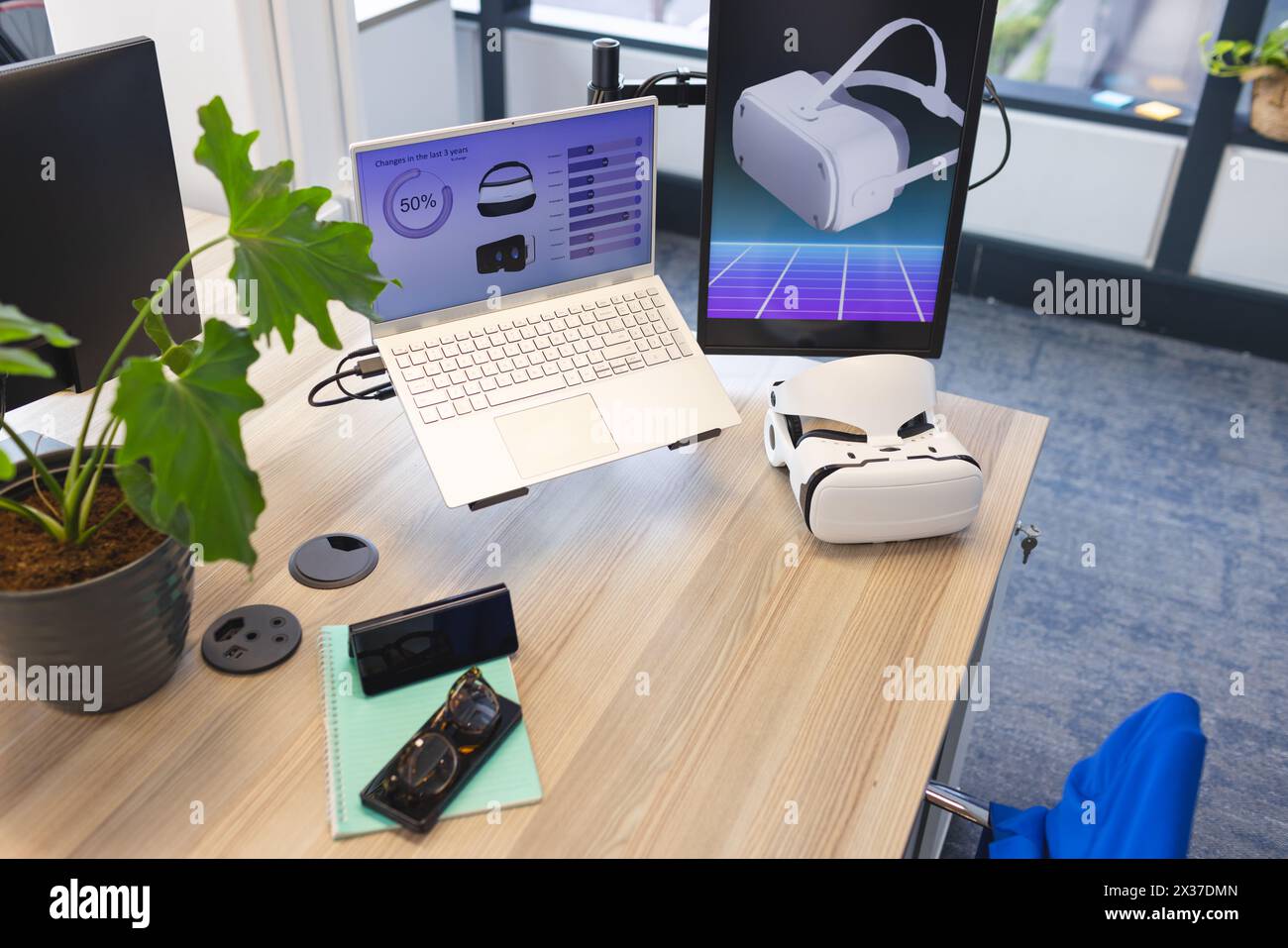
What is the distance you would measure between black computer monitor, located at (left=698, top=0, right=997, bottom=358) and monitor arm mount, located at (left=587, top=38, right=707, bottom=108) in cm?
9

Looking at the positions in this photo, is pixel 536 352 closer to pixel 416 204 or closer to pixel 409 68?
pixel 416 204

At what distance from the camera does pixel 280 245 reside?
972 millimetres

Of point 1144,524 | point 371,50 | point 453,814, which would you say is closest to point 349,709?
point 453,814

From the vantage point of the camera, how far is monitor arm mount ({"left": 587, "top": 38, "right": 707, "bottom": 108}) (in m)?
1.37

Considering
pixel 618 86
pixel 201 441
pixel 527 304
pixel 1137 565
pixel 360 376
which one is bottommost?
pixel 1137 565

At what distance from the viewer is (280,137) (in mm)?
1944

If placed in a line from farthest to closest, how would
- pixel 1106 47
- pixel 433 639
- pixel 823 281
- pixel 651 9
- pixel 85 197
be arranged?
1. pixel 651 9
2. pixel 1106 47
3. pixel 823 281
4. pixel 85 197
5. pixel 433 639

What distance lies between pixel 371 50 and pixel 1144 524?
2.21 m

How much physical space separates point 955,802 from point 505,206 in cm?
82

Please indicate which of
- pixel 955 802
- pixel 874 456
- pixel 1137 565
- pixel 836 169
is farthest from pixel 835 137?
pixel 1137 565

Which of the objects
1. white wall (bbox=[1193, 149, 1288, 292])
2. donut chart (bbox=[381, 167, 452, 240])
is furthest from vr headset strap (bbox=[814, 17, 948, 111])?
white wall (bbox=[1193, 149, 1288, 292])

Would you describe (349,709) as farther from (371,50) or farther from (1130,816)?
(371,50)

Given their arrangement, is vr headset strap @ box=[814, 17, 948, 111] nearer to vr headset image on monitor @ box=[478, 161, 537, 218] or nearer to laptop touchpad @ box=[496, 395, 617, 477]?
vr headset image on monitor @ box=[478, 161, 537, 218]

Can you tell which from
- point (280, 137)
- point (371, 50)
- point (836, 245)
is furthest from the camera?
point (371, 50)
